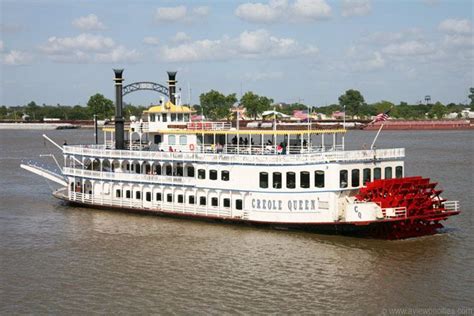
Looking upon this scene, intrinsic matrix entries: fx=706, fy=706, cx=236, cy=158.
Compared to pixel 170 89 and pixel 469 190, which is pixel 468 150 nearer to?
pixel 469 190

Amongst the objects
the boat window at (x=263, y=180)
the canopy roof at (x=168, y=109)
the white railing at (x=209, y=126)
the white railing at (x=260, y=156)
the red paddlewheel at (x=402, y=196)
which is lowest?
the red paddlewheel at (x=402, y=196)

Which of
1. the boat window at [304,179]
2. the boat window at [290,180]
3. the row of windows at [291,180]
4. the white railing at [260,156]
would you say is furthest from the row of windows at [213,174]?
the boat window at [304,179]

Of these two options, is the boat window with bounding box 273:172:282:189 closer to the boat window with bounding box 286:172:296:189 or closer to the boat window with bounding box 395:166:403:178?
the boat window with bounding box 286:172:296:189

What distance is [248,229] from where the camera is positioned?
116 feet

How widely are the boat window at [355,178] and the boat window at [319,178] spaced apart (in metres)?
1.58

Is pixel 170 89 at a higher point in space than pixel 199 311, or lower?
higher

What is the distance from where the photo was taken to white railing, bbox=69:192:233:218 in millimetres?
36997

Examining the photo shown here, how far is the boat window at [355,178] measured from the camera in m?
34.1

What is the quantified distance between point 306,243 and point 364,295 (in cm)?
715

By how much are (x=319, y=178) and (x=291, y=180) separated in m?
1.46

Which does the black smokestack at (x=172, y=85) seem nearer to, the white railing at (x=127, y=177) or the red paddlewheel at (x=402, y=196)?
the white railing at (x=127, y=177)

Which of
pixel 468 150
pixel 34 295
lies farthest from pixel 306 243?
pixel 468 150

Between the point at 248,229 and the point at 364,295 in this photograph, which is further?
the point at 248,229

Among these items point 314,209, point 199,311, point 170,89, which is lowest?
point 199,311
